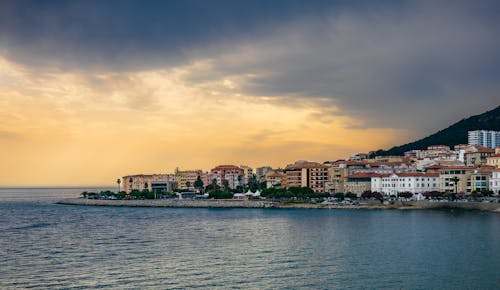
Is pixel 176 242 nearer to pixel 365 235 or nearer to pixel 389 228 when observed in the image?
pixel 365 235

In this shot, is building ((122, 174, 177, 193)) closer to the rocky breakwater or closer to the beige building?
the rocky breakwater

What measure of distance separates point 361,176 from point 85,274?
80479 mm

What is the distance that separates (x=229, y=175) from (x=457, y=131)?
86.4 metres

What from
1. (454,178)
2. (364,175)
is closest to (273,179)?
(364,175)

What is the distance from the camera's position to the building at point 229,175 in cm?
15012

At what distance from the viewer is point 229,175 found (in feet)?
500

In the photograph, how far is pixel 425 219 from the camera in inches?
2429

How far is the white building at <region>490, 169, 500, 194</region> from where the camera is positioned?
86.9 m

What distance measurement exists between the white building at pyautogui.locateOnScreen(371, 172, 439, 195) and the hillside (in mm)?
83191

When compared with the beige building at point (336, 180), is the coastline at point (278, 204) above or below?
below

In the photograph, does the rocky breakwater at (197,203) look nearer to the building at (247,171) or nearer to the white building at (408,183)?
the white building at (408,183)

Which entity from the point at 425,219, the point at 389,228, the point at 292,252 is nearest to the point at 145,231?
the point at 292,252

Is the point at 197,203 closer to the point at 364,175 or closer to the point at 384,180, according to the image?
the point at 364,175

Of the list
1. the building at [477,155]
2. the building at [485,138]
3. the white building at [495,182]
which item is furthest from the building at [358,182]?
the building at [485,138]
